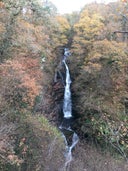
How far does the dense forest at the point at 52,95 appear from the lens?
10994mm

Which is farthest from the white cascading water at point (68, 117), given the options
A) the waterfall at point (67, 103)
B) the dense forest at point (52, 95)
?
the dense forest at point (52, 95)

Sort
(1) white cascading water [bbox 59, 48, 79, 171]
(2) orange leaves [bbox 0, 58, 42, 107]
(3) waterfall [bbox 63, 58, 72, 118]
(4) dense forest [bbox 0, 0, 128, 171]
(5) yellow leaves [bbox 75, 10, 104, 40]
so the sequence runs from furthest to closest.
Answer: (5) yellow leaves [bbox 75, 10, 104, 40] < (3) waterfall [bbox 63, 58, 72, 118] < (1) white cascading water [bbox 59, 48, 79, 171] < (2) orange leaves [bbox 0, 58, 42, 107] < (4) dense forest [bbox 0, 0, 128, 171]

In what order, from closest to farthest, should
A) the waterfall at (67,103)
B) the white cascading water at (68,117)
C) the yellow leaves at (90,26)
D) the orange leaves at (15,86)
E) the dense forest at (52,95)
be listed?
the dense forest at (52,95) < the orange leaves at (15,86) < the white cascading water at (68,117) < the waterfall at (67,103) < the yellow leaves at (90,26)

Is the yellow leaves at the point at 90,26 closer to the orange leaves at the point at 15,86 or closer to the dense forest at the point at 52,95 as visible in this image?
the dense forest at the point at 52,95

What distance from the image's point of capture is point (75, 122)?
17.9 metres

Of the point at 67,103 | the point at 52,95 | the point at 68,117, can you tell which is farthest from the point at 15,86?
the point at 67,103

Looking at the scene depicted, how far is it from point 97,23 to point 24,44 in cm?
968

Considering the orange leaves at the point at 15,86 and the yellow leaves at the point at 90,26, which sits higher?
the yellow leaves at the point at 90,26

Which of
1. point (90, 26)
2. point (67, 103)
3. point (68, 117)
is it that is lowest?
point (68, 117)

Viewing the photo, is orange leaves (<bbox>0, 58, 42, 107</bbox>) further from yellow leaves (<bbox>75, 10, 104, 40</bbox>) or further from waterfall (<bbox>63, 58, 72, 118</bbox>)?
yellow leaves (<bbox>75, 10, 104, 40</bbox>)

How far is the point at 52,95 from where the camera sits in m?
20.0

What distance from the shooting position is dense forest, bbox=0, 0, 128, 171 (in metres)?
11.0

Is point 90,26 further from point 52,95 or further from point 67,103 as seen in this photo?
point 67,103

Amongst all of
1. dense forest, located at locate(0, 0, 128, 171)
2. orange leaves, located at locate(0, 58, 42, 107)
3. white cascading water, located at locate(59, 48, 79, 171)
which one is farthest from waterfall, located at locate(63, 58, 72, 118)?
orange leaves, located at locate(0, 58, 42, 107)
